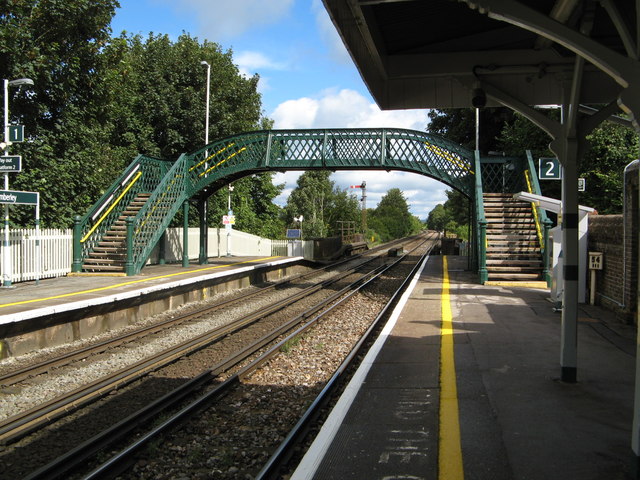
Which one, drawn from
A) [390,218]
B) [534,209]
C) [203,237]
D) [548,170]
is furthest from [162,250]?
[390,218]

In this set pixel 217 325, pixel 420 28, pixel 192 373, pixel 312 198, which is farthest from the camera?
pixel 312 198

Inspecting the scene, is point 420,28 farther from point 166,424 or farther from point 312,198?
point 312,198

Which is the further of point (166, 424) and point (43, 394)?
point (43, 394)

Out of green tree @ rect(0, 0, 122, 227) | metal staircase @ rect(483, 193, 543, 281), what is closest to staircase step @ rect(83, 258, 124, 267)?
green tree @ rect(0, 0, 122, 227)

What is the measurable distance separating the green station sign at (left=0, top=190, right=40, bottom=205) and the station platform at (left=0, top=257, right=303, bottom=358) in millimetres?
2048

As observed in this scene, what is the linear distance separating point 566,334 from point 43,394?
20.5 feet

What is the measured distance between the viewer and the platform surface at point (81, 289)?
9.55 meters

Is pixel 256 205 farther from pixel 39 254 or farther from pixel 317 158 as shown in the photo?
pixel 39 254

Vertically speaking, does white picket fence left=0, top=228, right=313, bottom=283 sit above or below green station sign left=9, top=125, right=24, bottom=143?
below

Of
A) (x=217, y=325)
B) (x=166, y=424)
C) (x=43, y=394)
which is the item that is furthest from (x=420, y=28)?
(x=217, y=325)

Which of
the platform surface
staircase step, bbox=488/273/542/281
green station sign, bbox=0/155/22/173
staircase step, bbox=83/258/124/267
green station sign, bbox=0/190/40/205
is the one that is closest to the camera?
the platform surface

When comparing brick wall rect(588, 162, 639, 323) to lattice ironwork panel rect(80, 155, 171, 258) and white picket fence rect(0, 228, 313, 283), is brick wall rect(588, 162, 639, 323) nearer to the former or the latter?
white picket fence rect(0, 228, 313, 283)

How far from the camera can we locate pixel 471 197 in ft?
60.3

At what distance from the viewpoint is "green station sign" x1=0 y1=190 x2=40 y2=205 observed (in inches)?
462
